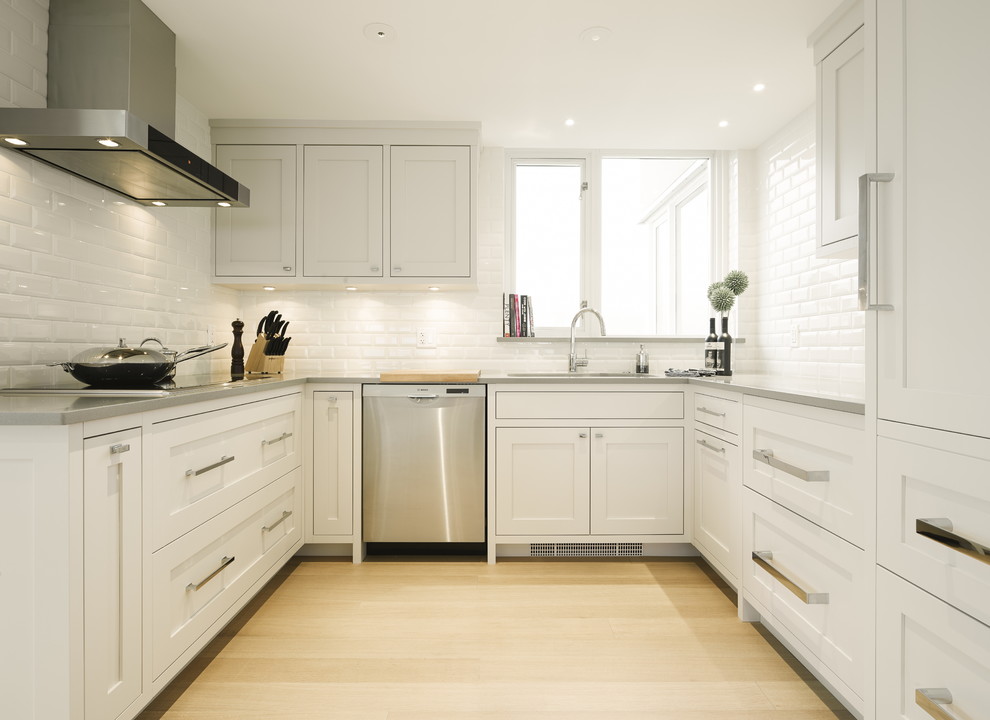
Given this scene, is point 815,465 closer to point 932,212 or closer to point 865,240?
Result: point 865,240

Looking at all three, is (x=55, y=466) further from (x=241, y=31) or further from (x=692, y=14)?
(x=692, y=14)

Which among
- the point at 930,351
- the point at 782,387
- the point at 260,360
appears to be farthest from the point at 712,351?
the point at 260,360

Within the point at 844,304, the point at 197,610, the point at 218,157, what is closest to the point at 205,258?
the point at 218,157

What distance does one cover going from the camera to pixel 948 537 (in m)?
1.02

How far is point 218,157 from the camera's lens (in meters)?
2.99

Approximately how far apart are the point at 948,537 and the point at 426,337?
270 centimetres

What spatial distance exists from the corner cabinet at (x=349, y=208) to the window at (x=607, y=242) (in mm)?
574

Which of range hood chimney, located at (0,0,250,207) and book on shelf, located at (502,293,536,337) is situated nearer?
range hood chimney, located at (0,0,250,207)

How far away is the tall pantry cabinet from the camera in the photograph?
0.99 meters

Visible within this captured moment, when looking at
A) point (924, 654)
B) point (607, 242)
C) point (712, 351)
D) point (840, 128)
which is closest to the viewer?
point (924, 654)

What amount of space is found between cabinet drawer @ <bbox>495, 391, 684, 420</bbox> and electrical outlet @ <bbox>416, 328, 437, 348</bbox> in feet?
2.63

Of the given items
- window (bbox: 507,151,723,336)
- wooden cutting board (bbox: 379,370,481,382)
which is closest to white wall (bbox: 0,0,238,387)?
wooden cutting board (bbox: 379,370,481,382)

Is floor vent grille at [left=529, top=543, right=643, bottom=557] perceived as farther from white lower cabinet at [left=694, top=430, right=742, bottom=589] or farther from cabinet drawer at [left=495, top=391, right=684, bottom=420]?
cabinet drawer at [left=495, top=391, right=684, bottom=420]

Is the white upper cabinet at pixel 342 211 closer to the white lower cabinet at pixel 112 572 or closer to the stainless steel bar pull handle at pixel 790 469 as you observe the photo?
the white lower cabinet at pixel 112 572
